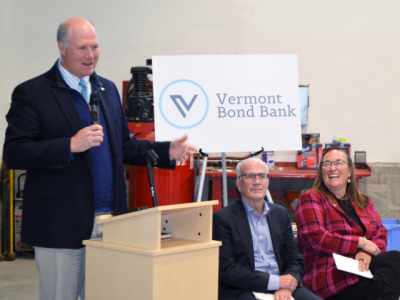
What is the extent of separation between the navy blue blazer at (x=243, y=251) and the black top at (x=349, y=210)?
0.51 metres

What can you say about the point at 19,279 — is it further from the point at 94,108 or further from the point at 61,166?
the point at 94,108

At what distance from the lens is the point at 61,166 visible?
1.74 meters

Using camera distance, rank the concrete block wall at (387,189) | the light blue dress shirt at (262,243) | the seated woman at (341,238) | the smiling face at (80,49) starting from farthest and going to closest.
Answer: the concrete block wall at (387,189), the seated woman at (341,238), the light blue dress shirt at (262,243), the smiling face at (80,49)

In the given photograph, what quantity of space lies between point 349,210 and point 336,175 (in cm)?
24

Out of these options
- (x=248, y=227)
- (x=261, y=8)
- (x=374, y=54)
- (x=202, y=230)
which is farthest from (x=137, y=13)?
(x=202, y=230)

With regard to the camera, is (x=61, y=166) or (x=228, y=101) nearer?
(x=61, y=166)

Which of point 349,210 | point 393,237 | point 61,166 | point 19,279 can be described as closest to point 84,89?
point 61,166

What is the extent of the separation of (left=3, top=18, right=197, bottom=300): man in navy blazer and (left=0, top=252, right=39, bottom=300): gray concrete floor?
1.94 m

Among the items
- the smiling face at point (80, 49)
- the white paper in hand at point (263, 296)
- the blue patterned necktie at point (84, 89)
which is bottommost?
the white paper in hand at point (263, 296)

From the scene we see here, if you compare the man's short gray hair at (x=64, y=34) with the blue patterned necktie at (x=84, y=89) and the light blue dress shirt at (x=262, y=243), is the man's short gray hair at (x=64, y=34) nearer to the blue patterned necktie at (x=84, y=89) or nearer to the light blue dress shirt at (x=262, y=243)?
the blue patterned necktie at (x=84, y=89)

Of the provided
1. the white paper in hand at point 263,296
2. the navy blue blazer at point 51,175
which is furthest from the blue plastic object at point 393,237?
the navy blue blazer at point 51,175

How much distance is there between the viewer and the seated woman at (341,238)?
8.38ft

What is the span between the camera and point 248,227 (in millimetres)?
2406

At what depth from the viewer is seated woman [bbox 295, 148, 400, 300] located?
101 inches
